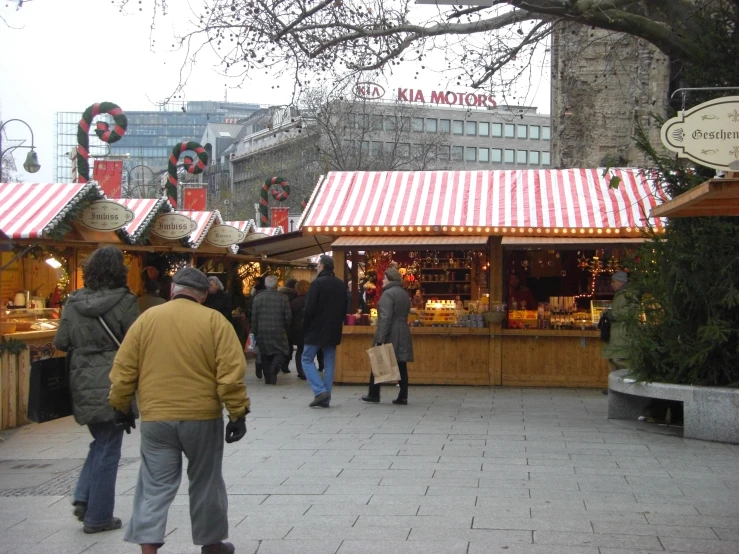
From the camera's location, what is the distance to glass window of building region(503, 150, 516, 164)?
98744mm

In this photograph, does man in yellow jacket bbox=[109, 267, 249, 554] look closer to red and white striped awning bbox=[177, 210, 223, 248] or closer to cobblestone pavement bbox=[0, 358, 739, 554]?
cobblestone pavement bbox=[0, 358, 739, 554]

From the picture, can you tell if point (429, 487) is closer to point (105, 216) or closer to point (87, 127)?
point (105, 216)

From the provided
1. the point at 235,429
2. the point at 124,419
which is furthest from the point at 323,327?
the point at 235,429

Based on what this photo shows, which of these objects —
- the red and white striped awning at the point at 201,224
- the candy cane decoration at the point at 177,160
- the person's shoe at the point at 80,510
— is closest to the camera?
the person's shoe at the point at 80,510

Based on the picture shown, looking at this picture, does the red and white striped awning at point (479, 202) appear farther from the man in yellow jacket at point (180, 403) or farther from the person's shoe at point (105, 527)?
the man in yellow jacket at point (180, 403)

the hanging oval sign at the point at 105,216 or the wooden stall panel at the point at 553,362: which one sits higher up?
the hanging oval sign at the point at 105,216

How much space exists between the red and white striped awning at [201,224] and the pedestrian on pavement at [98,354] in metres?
12.0

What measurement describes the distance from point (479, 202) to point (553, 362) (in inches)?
110

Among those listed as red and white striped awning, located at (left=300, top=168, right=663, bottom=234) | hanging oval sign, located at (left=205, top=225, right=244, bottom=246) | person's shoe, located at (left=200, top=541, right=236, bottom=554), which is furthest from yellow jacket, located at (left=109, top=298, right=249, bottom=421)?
hanging oval sign, located at (left=205, top=225, right=244, bottom=246)

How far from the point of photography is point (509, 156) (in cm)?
9919

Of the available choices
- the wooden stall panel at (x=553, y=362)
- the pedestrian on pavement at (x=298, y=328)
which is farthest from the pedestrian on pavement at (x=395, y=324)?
the pedestrian on pavement at (x=298, y=328)

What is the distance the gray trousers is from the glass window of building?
95634 millimetres

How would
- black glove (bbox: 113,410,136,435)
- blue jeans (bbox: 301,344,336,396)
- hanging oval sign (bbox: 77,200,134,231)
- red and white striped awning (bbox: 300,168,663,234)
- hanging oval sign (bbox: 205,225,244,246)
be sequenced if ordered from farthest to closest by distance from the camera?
hanging oval sign (bbox: 205,225,244,246) → red and white striped awning (bbox: 300,168,663,234) → hanging oval sign (bbox: 77,200,134,231) → blue jeans (bbox: 301,344,336,396) → black glove (bbox: 113,410,136,435)

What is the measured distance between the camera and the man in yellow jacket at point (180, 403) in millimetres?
5020
